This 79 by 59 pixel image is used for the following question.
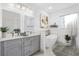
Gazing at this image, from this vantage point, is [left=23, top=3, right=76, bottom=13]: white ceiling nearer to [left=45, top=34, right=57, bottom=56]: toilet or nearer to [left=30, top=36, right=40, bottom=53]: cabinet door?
[left=45, top=34, right=57, bottom=56]: toilet

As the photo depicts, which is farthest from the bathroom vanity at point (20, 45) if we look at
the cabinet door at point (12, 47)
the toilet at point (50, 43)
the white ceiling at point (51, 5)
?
the white ceiling at point (51, 5)

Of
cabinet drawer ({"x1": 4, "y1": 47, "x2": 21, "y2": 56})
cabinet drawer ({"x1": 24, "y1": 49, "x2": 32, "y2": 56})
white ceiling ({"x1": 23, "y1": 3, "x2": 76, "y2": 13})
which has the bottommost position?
cabinet drawer ({"x1": 24, "y1": 49, "x2": 32, "y2": 56})

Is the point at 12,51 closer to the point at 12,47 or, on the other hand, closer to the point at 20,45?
the point at 12,47

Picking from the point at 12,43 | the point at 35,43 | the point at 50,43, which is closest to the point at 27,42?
the point at 35,43

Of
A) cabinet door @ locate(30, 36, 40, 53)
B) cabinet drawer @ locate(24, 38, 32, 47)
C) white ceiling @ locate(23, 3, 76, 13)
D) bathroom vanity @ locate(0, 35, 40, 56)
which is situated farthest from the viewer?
cabinet door @ locate(30, 36, 40, 53)

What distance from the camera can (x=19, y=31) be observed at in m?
3.03

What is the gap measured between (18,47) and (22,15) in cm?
123

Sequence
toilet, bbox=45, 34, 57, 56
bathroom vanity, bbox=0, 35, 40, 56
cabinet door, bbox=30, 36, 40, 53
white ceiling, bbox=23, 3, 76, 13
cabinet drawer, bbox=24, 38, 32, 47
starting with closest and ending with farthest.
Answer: bathroom vanity, bbox=0, 35, 40, 56, cabinet drawer, bbox=24, 38, 32, 47, white ceiling, bbox=23, 3, 76, 13, toilet, bbox=45, 34, 57, 56, cabinet door, bbox=30, 36, 40, 53

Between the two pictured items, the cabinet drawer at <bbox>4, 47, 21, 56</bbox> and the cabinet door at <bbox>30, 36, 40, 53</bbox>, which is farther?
the cabinet door at <bbox>30, 36, 40, 53</bbox>

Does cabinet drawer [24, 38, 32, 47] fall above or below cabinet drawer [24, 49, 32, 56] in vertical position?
above

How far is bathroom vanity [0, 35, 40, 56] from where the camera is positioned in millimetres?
2050

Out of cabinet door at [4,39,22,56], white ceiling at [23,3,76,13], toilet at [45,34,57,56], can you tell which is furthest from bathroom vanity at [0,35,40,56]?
white ceiling at [23,3,76,13]

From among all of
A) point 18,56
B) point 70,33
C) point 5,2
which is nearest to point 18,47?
point 18,56

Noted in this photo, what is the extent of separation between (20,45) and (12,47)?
0.31 metres
